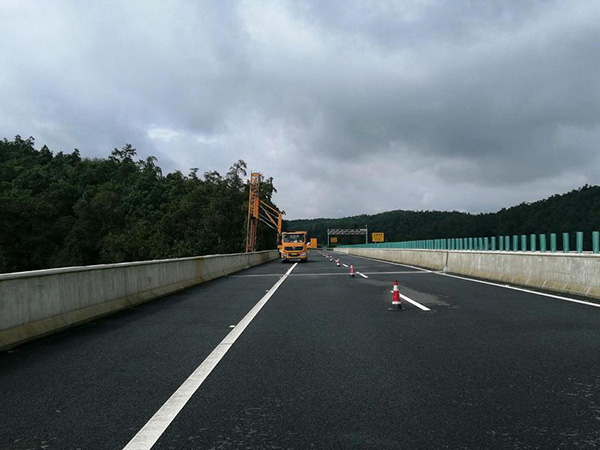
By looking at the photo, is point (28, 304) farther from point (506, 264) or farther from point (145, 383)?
point (506, 264)

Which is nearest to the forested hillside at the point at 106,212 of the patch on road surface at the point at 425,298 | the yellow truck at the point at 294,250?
the yellow truck at the point at 294,250

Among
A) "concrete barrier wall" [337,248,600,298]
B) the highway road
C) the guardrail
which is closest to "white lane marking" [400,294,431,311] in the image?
the highway road

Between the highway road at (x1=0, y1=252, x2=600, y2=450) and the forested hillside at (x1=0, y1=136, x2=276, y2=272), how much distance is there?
215 feet

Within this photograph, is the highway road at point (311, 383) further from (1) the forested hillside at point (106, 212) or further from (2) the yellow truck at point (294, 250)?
(1) the forested hillside at point (106, 212)

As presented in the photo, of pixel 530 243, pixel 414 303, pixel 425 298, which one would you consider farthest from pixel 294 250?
pixel 414 303

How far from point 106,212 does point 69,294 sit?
88.2 m

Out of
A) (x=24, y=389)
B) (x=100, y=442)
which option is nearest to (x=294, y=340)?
(x=24, y=389)

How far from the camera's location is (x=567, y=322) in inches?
328

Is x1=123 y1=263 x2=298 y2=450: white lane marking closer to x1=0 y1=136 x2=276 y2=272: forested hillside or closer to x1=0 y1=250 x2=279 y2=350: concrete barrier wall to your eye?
x1=0 y1=250 x2=279 y2=350: concrete barrier wall

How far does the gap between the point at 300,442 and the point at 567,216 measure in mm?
97837

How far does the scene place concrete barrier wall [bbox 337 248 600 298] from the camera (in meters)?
12.0

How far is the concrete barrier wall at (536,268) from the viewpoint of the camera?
474 inches

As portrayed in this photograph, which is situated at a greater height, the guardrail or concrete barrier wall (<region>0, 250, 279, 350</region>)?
the guardrail

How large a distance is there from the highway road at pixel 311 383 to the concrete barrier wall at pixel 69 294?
1.07 feet
